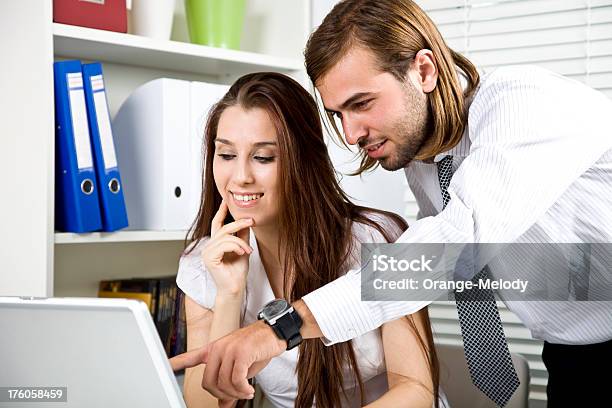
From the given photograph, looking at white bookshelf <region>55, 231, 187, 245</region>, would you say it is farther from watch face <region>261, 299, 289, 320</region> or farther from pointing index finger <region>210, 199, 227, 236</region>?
watch face <region>261, 299, 289, 320</region>

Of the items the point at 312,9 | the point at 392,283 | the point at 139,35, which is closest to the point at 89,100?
the point at 139,35

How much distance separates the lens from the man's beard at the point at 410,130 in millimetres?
1399

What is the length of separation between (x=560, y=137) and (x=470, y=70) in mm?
335

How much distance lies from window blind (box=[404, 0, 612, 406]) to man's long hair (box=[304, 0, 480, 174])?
0.75 meters

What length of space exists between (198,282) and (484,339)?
628mm

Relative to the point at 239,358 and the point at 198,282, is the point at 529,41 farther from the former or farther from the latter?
the point at 239,358

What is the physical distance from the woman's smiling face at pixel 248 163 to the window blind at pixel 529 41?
0.84 meters

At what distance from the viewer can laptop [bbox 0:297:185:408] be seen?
0.84 m

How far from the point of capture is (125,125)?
6.47 ft

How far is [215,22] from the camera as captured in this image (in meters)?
2.04

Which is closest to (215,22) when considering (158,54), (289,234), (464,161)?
(158,54)

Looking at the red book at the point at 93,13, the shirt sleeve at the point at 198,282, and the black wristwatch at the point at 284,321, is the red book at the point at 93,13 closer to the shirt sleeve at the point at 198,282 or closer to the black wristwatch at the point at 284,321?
the shirt sleeve at the point at 198,282

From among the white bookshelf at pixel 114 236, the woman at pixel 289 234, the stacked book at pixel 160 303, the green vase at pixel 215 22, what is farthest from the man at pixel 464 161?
the stacked book at pixel 160 303

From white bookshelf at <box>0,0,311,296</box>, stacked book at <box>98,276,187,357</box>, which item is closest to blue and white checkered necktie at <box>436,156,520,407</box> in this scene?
white bookshelf at <box>0,0,311,296</box>
